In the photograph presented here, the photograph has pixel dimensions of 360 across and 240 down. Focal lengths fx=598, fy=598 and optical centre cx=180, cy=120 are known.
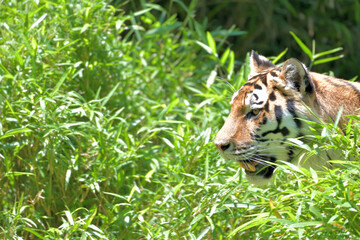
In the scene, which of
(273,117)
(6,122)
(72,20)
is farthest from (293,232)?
(72,20)

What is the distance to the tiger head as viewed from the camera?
2449 mm

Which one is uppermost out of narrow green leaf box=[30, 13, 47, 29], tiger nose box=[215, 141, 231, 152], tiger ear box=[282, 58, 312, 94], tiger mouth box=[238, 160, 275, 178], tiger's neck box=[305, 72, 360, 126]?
narrow green leaf box=[30, 13, 47, 29]

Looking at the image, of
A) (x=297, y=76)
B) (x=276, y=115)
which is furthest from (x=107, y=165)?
(x=297, y=76)

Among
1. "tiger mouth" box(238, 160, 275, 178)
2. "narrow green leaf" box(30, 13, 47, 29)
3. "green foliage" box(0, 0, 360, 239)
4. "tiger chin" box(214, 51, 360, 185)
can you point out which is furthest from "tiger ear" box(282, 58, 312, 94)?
"narrow green leaf" box(30, 13, 47, 29)

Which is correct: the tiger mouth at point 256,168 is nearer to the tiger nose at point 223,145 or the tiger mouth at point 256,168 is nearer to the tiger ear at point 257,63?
the tiger nose at point 223,145

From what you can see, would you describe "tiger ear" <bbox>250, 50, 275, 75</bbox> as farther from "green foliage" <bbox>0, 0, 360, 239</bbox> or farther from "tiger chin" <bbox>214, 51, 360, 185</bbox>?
"tiger chin" <bbox>214, 51, 360, 185</bbox>

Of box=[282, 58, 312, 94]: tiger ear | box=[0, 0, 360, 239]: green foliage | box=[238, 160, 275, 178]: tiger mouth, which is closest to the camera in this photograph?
box=[0, 0, 360, 239]: green foliage

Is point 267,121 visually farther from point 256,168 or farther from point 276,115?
point 256,168

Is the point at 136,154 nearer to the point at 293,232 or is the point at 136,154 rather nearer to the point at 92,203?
the point at 92,203

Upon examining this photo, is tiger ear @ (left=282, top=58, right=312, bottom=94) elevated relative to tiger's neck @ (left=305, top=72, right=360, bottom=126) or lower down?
elevated

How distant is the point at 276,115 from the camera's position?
98.1 inches

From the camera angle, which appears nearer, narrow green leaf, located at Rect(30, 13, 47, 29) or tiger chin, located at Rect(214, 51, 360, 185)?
tiger chin, located at Rect(214, 51, 360, 185)

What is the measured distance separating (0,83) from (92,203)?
0.73m

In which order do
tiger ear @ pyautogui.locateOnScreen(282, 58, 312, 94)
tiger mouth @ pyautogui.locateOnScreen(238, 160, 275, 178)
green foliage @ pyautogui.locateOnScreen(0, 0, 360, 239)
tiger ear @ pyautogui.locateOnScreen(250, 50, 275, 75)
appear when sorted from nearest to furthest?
green foliage @ pyautogui.locateOnScreen(0, 0, 360, 239) < tiger ear @ pyautogui.locateOnScreen(282, 58, 312, 94) < tiger mouth @ pyautogui.locateOnScreen(238, 160, 275, 178) < tiger ear @ pyautogui.locateOnScreen(250, 50, 275, 75)
